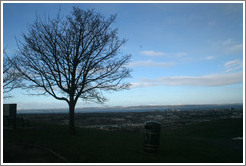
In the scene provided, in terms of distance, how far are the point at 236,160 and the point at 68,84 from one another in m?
11.2

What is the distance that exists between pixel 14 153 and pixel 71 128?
5996 mm

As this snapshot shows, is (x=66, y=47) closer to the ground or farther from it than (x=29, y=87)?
farther from it

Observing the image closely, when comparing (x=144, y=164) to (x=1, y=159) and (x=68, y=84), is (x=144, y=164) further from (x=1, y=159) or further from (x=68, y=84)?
(x=68, y=84)

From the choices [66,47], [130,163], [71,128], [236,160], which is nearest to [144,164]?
[130,163]

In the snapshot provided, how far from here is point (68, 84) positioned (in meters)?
15.4

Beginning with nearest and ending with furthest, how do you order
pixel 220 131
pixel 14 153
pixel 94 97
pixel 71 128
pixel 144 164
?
1. pixel 144 164
2. pixel 14 153
3. pixel 71 128
4. pixel 94 97
5. pixel 220 131

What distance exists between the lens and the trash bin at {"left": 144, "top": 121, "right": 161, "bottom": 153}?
945 centimetres

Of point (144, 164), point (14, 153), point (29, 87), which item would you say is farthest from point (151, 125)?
point (29, 87)

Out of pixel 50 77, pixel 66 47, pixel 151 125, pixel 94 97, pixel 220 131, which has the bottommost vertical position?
pixel 220 131

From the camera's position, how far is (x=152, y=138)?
9.54 m

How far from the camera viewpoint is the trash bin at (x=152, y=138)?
945 cm

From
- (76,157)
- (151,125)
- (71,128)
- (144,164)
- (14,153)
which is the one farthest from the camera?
(71,128)

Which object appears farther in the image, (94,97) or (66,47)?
(94,97)

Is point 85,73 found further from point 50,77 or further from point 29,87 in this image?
point 29,87
